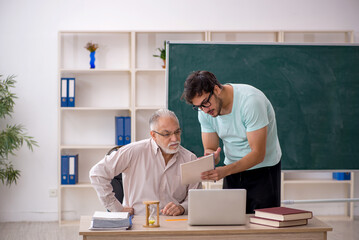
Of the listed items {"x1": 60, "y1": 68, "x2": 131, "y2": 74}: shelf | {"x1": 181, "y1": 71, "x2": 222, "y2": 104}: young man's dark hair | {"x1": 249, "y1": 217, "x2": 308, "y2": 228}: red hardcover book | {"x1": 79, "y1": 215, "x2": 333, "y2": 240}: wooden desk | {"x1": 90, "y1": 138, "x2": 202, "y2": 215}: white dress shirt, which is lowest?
{"x1": 79, "y1": 215, "x2": 333, "y2": 240}: wooden desk

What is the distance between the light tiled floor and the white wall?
0.80 ft

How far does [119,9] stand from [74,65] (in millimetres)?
790

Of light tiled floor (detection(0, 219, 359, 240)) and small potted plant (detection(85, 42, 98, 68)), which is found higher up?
small potted plant (detection(85, 42, 98, 68))

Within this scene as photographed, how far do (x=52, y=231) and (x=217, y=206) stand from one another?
128 inches

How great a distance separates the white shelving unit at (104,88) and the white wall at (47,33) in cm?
10

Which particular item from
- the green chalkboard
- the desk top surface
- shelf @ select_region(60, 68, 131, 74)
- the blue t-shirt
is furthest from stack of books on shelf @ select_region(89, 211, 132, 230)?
shelf @ select_region(60, 68, 131, 74)

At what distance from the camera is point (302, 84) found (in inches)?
159

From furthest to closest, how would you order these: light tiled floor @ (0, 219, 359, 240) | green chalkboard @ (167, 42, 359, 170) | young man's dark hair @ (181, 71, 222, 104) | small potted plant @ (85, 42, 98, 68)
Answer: small potted plant @ (85, 42, 98, 68) → light tiled floor @ (0, 219, 359, 240) → green chalkboard @ (167, 42, 359, 170) → young man's dark hair @ (181, 71, 222, 104)

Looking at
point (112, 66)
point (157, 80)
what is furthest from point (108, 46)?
point (157, 80)

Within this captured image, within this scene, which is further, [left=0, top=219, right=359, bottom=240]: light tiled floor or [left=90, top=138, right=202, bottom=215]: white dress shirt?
[left=0, top=219, right=359, bottom=240]: light tiled floor

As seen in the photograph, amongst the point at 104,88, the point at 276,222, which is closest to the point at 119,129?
the point at 104,88

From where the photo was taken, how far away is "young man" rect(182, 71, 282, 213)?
249 centimetres

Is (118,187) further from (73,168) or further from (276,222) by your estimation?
(73,168)

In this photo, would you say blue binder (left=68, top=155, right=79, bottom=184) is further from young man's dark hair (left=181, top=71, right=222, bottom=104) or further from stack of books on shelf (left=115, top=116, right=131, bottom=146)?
young man's dark hair (left=181, top=71, right=222, bottom=104)
